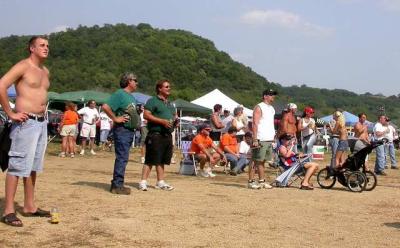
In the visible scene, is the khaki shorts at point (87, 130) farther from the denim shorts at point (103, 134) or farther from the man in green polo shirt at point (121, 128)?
the man in green polo shirt at point (121, 128)

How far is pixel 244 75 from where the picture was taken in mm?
81750

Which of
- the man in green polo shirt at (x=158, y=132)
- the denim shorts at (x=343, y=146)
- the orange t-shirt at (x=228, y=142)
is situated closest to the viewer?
the man in green polo shirt at (x=158, y=132)

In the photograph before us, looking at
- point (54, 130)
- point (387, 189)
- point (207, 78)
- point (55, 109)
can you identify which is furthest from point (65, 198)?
point (207, 78)

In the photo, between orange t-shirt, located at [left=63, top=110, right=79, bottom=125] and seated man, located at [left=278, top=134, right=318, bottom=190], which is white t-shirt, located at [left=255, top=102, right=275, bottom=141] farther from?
orange t-shirt, located at [left=63, top=110, right=79, bottom=125]

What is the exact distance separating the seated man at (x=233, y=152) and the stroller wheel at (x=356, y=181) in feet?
10.3

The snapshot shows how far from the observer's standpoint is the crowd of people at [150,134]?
5.38 m

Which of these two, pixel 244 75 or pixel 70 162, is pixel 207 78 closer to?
pixel 244 75

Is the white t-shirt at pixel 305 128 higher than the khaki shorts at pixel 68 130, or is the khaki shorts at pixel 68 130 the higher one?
the white t-shirt at pixel 305 128

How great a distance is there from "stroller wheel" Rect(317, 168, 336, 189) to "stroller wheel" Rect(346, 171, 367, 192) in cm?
36

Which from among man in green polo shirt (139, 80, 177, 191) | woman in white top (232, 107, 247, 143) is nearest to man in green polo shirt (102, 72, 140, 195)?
man in green polo shirt (139, 80, 177, 191)

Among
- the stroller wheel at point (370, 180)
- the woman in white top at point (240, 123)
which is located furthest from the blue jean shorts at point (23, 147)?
the woman in white top at point (240, 123)

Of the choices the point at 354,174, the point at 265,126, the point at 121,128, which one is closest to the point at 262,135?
the point at 265,126

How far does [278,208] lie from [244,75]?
75.1 m

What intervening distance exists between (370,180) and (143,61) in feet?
214
